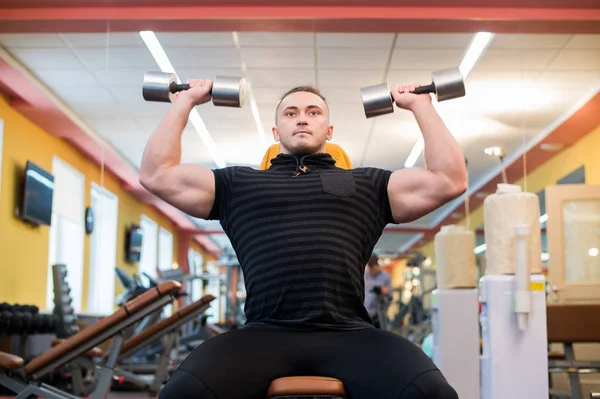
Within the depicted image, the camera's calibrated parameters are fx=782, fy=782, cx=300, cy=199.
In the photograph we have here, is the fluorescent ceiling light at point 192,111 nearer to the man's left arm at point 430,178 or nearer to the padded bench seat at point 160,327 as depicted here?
the padded bench seat at point 160,327

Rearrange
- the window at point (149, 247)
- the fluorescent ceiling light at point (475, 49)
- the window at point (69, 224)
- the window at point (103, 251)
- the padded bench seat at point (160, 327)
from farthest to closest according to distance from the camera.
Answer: the window at point (149, 247), the window at point (103, 251), the window at point (69, 224), the fluorescent ceiling light at point (475, 49), the padded bench seat at point (160, 327)

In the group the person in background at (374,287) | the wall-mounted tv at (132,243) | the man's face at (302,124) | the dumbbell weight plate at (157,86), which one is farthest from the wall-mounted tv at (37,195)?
the man's face at (302,124)

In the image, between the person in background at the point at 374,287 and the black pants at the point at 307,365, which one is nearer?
the black pants at the point at 307,365

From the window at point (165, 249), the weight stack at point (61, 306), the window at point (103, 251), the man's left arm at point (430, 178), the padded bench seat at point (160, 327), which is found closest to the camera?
the man's left arm at point (430, 178)

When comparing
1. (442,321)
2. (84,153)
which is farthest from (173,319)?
(84,153)

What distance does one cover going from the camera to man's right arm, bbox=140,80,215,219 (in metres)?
1.94

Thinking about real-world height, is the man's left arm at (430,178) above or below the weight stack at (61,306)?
above

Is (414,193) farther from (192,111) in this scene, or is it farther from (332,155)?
(192,111)

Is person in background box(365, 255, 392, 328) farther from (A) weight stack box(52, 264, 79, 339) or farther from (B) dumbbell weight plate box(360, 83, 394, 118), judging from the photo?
(B) dumbbell weight plate box(360, 83, 394, 118)

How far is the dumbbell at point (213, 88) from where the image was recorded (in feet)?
6.84

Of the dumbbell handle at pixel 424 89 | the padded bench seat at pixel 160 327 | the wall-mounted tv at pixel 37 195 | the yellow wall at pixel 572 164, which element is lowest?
the padded bench seat at pixel 160 327

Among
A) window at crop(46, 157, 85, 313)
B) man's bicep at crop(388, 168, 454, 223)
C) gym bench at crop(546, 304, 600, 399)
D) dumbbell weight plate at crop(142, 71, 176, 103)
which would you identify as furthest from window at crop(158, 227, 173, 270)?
man's bicep at crop(388, 168, 454, 223)

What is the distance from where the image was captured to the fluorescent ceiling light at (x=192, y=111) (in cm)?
592

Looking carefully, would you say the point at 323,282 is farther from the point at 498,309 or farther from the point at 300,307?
the point at 498,309
